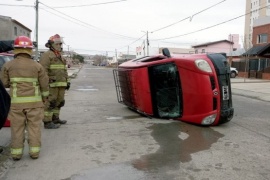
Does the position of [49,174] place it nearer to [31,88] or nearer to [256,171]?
[31,88]

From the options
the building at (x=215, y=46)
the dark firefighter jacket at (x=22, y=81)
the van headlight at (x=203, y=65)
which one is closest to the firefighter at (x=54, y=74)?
the dark firefighter jacket at (x=22, y=81)

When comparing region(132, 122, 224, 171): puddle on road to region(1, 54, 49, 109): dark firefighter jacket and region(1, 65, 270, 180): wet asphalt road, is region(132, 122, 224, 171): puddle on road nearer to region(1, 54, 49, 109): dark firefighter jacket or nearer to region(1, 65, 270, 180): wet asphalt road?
region(1, 65, 270, 180): wet asphalt road

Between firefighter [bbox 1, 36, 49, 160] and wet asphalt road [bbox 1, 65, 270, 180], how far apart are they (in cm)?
27

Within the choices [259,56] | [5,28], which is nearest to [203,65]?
[259,56]

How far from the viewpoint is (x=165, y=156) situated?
4.94 meters

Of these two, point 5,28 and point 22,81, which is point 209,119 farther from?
point 5,28

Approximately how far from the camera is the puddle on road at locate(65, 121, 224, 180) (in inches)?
163

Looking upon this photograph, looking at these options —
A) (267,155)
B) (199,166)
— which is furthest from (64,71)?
(267,155)

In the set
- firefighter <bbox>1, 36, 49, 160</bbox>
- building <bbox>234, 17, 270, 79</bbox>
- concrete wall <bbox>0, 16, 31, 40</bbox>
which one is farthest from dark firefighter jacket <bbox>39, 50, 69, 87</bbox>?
concrete wall <bbox>0, 16, 31, 40</bbox>

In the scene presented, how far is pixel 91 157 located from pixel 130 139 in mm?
1245

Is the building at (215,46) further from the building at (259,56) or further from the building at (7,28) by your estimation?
the building at (7,28)

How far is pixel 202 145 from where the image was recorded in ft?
18.4

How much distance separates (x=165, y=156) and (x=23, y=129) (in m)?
2.14

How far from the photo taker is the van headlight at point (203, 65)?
6.58 metres
